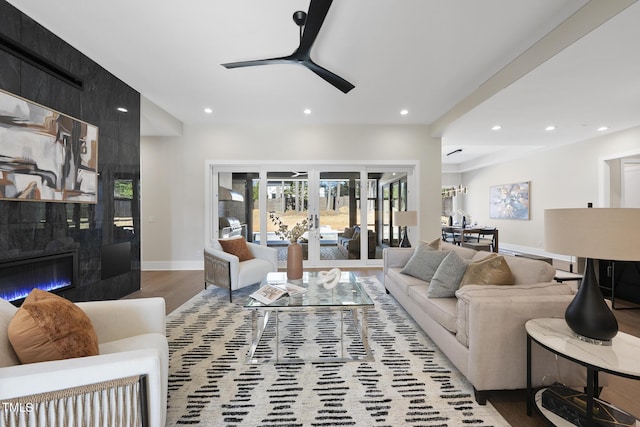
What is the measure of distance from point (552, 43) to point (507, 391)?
312cm

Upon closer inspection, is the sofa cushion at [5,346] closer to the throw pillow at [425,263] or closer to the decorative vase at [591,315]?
the decorative vase at [591,315]

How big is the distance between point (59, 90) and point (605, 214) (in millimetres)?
4437

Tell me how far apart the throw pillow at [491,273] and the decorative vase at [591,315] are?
68 cm

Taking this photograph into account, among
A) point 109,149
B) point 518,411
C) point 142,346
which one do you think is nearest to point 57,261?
point 109,149

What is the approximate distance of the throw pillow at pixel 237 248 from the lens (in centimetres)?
411

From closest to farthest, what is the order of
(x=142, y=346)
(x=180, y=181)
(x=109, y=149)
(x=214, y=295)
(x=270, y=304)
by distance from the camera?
(x=142, y=346)
(x=270, y=304)
(x=109, y=149)
(x=214, y=295)
(x=180, y=181)

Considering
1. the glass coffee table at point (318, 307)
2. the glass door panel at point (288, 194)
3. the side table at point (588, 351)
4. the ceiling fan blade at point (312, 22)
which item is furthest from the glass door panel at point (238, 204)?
the side table at point (588, 351)

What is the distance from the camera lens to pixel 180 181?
5477 mm

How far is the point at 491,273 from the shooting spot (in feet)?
7.20

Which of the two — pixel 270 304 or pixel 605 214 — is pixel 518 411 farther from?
pixel 270 304

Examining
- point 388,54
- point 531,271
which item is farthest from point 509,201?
point 531,271

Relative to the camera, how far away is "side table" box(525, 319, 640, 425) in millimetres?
1220

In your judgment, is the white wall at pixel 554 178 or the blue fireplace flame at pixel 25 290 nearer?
the blue fireplace flame at pixel 25 290

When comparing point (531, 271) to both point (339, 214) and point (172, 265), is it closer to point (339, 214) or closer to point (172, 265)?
point (339, 214)
